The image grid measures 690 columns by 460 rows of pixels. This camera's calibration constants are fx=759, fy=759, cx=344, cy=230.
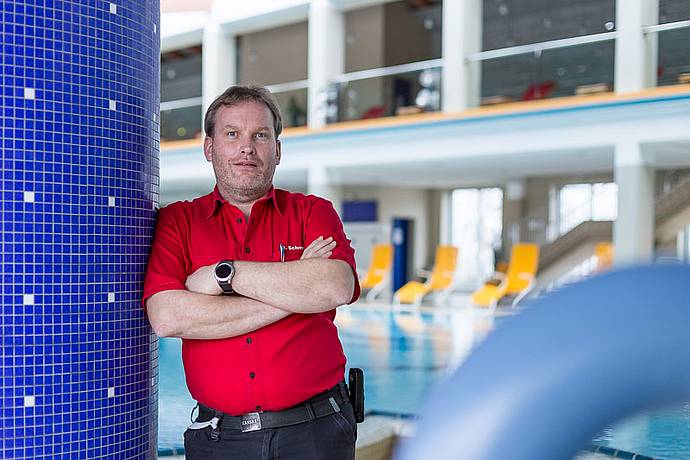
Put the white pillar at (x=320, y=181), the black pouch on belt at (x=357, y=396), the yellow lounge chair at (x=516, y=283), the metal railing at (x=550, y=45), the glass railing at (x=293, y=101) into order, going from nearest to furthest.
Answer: the black pouch on belt at (x=357, y=396)
the metal railing at (x=550, y=45)
the yellow lounge chair at (x=516, y=283)
the white pillar at (x=320, y=181)
the glass railing at (x=293, y=101)

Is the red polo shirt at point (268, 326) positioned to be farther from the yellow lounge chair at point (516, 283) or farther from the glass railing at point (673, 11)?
the yellow lounge chair at point (516, 283)

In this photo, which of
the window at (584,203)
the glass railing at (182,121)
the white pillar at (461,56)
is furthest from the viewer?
the window at (584,203)

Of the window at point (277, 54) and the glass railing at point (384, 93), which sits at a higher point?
the window at point (277, 54)

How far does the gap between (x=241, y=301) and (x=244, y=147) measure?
43 centimetres

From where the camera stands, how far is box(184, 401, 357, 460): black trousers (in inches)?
78.4

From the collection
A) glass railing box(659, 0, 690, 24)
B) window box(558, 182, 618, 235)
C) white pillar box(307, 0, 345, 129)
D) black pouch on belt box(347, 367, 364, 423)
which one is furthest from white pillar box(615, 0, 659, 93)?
black pouch on belt box(347, 367, 364, 423)

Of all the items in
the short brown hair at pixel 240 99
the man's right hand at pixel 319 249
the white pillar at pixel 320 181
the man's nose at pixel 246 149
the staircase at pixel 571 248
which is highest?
the white pillar at pixel 320 181

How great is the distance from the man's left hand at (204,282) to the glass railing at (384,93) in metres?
12.0

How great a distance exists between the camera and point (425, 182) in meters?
20.5

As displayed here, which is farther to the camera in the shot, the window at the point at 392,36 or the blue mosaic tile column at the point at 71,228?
the window at the point at 392,36

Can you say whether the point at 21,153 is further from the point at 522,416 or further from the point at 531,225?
the point at 531,225

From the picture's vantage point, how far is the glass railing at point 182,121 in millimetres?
17203

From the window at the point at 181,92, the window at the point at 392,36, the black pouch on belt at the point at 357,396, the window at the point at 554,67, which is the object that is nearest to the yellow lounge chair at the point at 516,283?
the window at the point at 554,67

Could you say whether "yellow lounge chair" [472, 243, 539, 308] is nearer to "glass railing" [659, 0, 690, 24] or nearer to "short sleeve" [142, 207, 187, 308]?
"glass railing" [659, 0, 690, 24]
